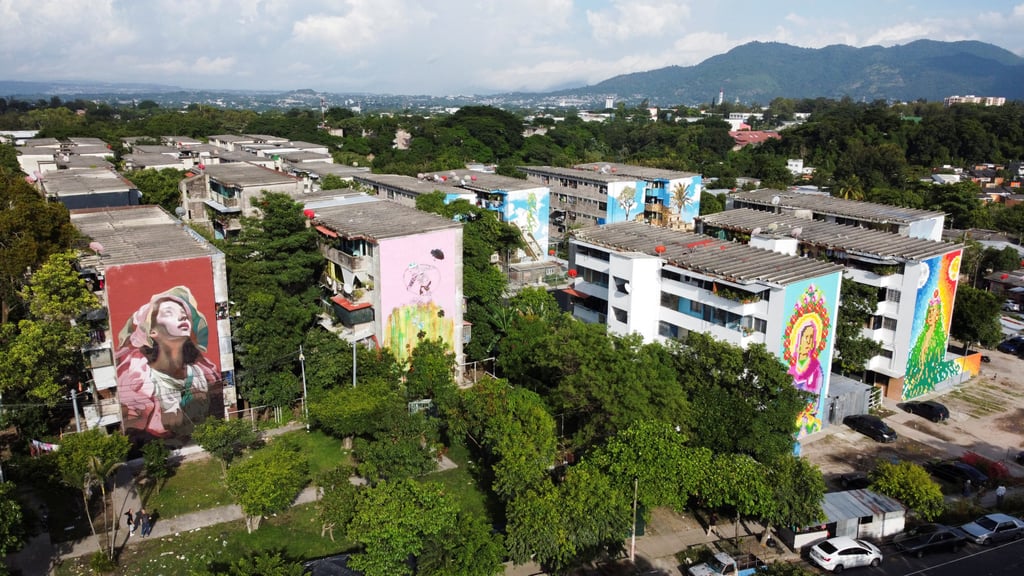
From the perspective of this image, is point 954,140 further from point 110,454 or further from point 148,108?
point 148,108

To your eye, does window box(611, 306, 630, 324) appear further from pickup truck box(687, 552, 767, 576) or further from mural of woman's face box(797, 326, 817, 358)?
pickup truck box(687, 552, 767, 576)

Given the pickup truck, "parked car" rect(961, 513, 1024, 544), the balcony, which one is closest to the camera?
the pickup truck

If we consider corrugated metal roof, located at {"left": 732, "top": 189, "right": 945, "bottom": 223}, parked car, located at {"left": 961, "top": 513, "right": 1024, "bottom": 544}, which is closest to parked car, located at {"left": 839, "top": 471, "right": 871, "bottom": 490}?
parked car, located at {"left": 961, "top": 513, "right": 1024, "bottom": 544}

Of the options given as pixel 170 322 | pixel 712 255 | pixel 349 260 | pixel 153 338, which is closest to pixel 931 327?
pixel 712 255

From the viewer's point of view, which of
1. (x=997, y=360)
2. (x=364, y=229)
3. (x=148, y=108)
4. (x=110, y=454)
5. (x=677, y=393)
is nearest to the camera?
(x=110, y=454)

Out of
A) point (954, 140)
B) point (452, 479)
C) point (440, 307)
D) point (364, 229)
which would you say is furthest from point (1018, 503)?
point (954, 140)

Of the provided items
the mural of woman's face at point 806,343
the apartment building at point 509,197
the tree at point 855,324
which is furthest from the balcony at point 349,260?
the tree at point 855,324

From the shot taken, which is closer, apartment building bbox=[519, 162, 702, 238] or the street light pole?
the street light pole

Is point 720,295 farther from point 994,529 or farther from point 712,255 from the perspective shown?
point 994,529
